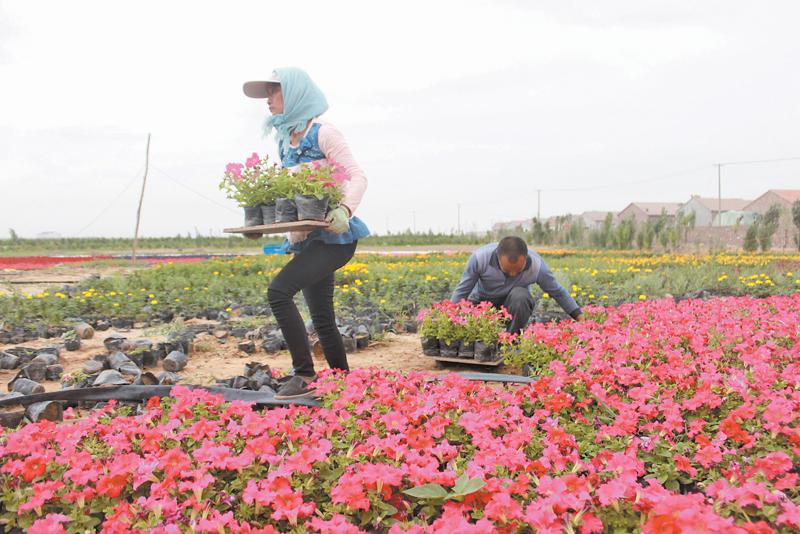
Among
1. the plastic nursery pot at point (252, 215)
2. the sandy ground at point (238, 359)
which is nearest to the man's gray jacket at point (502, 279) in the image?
the sandy ground at point (238, 359)

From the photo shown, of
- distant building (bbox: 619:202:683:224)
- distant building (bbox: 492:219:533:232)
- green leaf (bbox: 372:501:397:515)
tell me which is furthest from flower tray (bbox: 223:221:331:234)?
distant building (bbox: 619:202:683:224)

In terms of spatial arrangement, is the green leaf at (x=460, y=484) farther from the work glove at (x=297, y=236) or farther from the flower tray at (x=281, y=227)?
the work glove at (x=297, y=236)

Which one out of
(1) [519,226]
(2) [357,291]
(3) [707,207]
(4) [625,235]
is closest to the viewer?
(2) [357,291]

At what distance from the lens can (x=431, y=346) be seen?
3.79 meters

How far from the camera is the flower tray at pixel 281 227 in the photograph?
7.47ft

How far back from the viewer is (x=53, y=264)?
14.6m

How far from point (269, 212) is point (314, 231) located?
26cm

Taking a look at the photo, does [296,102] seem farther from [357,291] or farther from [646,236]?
[646,236]

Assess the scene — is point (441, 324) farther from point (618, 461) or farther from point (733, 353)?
point (618, 461)

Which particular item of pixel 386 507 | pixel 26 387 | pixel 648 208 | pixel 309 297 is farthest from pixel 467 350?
pixel 648 208

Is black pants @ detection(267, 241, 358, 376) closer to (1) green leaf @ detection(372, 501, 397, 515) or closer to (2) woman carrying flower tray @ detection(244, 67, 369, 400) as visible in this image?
(2) woman carrying flower tray @ detection(244, 67, 369, 400)

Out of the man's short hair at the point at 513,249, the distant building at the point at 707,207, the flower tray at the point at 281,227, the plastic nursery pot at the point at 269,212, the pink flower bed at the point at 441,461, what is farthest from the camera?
the distant building at the point at 707,207

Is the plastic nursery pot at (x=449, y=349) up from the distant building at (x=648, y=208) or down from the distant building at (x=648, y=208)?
down

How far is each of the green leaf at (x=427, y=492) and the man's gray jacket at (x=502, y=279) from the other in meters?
2.62
